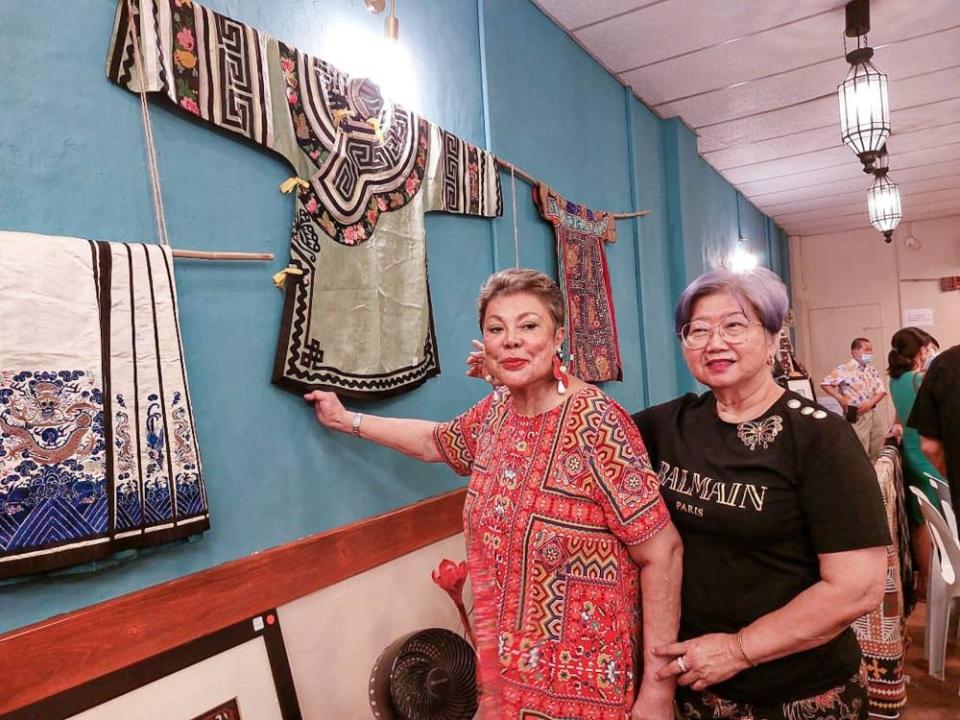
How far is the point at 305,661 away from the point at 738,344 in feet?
3.77

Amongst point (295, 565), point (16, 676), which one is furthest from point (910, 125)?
point (16, 676)

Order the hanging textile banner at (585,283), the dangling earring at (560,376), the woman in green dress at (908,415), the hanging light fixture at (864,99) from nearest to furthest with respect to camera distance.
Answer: the dangling earring at (560,376)
the hanging textile banner at (585,283)
the hanging light fixture at (864,99)
the woman in green dress at (908,415)

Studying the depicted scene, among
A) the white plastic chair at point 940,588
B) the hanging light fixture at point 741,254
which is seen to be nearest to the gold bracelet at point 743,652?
the white plastic chair at point 940,588

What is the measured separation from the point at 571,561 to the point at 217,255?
0.91 meters

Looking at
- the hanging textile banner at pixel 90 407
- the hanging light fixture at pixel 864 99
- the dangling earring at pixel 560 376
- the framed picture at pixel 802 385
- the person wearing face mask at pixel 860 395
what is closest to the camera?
the hanging textile banner at pixel 90 407

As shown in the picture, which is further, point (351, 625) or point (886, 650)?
point (886, 650)

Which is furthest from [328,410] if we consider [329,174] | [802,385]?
[802,385]

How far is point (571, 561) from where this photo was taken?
121 centimetres

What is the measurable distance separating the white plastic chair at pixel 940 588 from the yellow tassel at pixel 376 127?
8.11 ft

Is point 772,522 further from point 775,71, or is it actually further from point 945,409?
point 775,71

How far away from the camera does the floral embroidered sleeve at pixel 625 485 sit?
117 centimetres

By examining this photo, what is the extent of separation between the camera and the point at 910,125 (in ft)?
14.5

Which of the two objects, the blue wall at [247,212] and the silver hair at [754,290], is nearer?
the blue wall at [247,212]

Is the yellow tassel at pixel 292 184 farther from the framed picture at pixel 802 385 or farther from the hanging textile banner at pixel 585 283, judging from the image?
the framed picture at pixel 802 385
